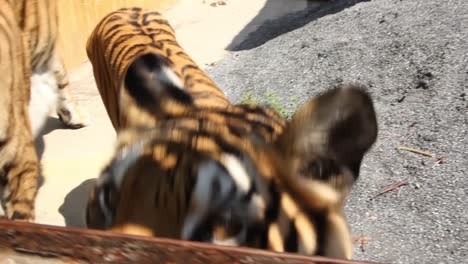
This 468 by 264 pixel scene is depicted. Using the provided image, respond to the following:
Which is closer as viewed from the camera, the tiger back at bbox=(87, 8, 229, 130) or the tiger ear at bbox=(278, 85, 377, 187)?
the tiger ear at bbox=(278, 85, 377, 187)

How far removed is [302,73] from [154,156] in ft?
13.2

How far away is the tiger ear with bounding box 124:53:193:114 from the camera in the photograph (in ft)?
6.84

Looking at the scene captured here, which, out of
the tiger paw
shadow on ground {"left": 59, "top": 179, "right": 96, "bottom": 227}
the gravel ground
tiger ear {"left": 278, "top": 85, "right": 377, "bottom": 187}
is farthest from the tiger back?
the gravel ground

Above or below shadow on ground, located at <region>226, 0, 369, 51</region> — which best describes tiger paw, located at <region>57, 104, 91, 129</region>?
below

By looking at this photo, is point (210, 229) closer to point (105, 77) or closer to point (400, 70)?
point (105, 77)

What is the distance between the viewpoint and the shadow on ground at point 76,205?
14.1 feet

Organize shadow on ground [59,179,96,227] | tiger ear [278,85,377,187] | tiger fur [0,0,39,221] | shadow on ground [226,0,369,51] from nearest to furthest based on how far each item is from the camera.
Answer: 1. tiger ear [278,85,377,187]
2. tiger fur [0,0,39,221]
3. shadow on ground [59,179,96,227]
4. shadow on ground [226,0,369,51]

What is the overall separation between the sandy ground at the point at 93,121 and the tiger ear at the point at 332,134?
1629 millimetres

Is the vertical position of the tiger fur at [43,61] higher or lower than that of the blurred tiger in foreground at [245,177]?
higher

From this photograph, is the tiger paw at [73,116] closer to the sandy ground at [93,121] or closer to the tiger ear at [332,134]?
the sandy ground at [93,121]

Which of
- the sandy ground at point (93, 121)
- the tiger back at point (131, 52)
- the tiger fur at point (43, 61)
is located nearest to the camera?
the tiger back at point (131, 52)

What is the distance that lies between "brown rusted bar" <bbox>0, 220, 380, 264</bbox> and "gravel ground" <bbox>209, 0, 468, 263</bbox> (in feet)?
8.69

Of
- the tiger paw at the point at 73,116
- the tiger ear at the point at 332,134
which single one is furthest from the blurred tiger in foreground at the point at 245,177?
the tiger paw at the point at 73,116

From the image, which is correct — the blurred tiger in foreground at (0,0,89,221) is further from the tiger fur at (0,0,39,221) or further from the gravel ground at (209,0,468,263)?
the gravel ground at (209,0,468,263)
